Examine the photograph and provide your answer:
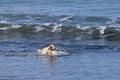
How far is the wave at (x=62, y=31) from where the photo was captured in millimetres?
26906

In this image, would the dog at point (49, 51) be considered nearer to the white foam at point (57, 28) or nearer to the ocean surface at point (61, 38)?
the ocean surface at point (61, 38)

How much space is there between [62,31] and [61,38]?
6.59ft

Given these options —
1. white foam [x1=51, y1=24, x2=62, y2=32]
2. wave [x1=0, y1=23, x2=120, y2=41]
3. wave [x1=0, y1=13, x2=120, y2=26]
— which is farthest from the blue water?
wave [x1=0, y1=23, x2=120, y2=41]

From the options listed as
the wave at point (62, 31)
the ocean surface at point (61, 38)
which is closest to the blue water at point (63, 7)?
the ocean surface at point (61, 38)

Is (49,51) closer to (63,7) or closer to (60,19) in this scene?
(60,19)

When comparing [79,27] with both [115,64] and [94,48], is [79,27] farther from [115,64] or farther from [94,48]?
[115,64]

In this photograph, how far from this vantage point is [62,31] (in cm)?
2852

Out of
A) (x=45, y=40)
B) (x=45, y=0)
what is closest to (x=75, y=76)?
(x=45, y=40)

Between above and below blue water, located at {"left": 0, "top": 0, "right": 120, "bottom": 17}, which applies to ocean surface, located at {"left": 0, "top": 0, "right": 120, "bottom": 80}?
below

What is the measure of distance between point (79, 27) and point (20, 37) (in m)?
3.18

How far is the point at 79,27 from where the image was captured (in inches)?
1143

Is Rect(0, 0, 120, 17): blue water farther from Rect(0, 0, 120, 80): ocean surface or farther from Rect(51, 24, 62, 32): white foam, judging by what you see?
Rect(51, 24, 62, 32): white foam

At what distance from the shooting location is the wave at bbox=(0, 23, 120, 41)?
26906mm

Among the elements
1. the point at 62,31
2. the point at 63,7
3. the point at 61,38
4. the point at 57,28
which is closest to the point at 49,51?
the point at 61,38
